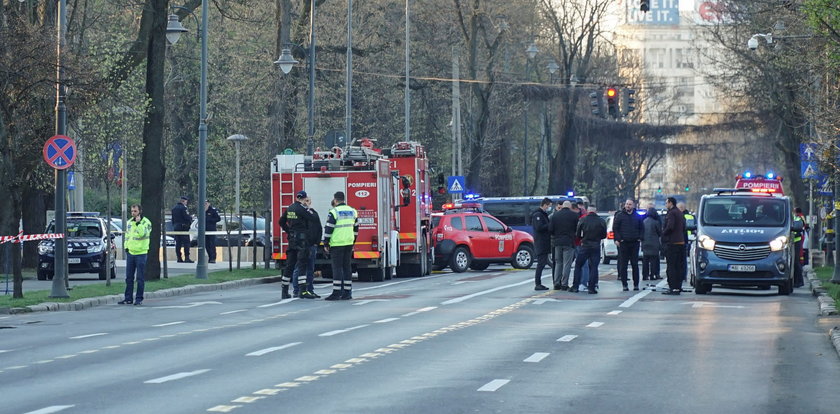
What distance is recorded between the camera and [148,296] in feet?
94.9

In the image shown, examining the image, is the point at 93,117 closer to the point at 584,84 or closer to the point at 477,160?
the point at 477,160

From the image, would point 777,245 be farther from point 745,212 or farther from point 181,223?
point 181,223

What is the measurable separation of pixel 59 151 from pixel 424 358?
41.9 feet

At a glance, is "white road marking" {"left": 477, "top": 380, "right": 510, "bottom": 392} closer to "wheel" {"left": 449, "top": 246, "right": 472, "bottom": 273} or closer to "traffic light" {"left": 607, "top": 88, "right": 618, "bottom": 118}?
"wheel" {"left": 449, "top": 246, "right": 472, "bottom": 273}

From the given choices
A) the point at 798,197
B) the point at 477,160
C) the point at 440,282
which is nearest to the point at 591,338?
the point at 440,282

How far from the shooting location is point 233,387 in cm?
1264

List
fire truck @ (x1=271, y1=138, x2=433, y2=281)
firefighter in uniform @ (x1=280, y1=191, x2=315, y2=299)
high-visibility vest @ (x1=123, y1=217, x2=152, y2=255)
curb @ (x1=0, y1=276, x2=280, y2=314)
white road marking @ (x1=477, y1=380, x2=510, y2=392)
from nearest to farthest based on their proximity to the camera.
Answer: white road marking @ (x1=477, y1=380, x2=510, y2=392)
curb @ (x1=0, y1=276, x2=280, y2=314)
high-visibility vest @ (x1=123, y1=217, x2=152, y2=255)
firefighter in uniform @ (x1=280, y1=191, x2=315, y2=299)
fire truck @ (x1=271, y1=138, x2=433, y2=281)

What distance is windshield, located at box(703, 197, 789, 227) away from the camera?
2875 cm

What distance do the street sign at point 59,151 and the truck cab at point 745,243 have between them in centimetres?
1158

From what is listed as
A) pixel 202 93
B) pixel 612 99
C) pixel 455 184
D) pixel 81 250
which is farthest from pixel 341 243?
pixel 455 184

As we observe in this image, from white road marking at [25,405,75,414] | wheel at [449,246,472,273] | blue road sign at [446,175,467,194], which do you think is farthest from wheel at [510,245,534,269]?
white road marking at [25,405,75,414]

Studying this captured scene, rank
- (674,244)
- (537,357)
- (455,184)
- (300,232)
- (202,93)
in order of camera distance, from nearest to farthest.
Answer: (537,357) → (300,232) → (674,244) → (202,93) → (455,184)

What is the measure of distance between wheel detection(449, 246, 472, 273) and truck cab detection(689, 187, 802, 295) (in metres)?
14.0

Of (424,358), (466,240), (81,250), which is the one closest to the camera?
(424,358)
